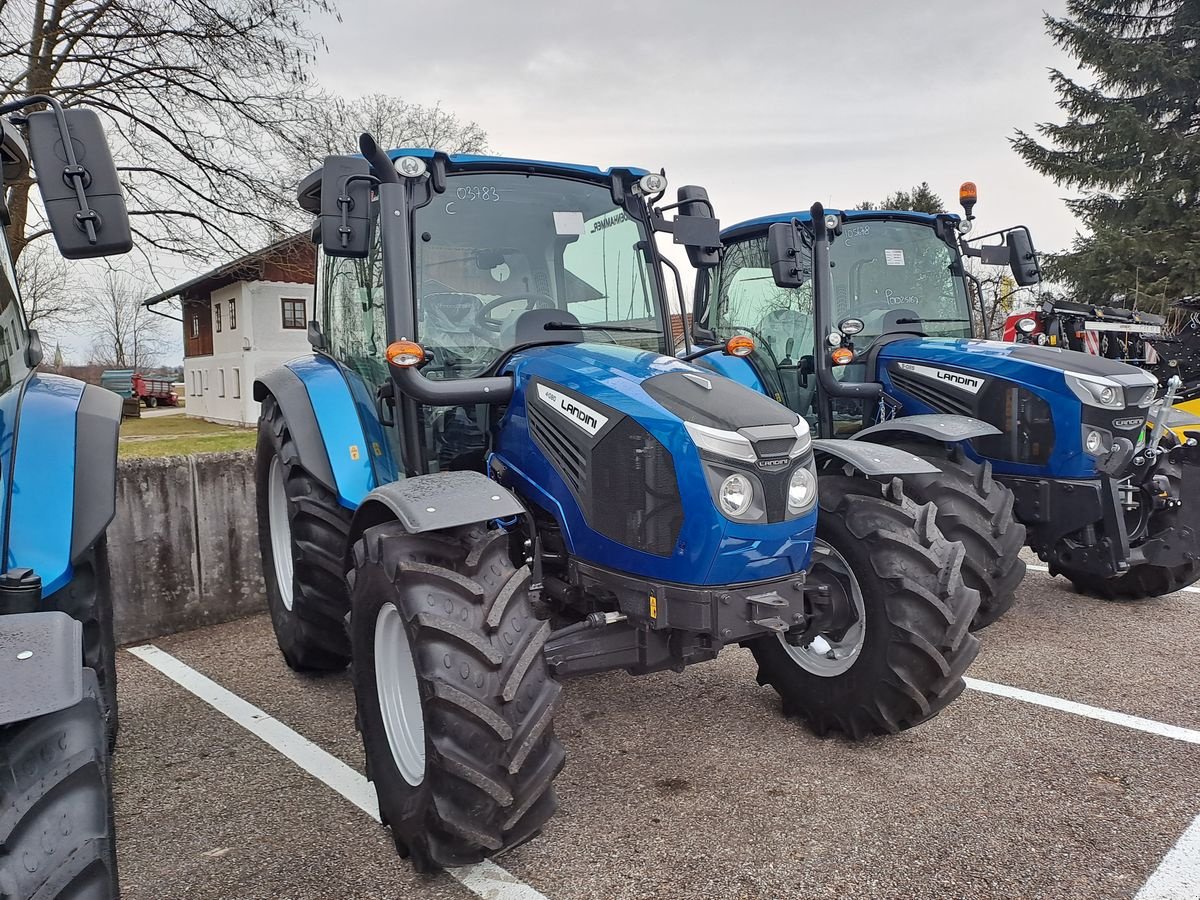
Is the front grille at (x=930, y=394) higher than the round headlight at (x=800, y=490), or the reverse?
the front grille at (x=930, y=394)

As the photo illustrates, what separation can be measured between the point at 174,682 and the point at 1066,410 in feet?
16.5

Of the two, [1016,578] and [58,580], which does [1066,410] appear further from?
[58,580]

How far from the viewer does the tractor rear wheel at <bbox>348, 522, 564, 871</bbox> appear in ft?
7.96

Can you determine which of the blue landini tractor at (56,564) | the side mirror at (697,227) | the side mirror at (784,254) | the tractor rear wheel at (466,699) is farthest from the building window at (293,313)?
the tractor rear wheel at (466,699)

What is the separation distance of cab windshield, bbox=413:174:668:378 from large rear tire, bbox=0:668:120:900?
6.41ft

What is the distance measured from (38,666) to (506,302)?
2.21m

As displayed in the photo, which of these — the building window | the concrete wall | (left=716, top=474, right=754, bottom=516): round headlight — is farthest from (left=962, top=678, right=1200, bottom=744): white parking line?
the building window

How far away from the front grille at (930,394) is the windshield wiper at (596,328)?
2211 mm

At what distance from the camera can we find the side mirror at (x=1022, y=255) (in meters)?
5.62

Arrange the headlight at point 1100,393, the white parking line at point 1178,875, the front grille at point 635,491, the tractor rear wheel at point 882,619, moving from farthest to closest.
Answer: the headlight at point 1100,393 < the tractor rear wheel at point 882,619 < the front grille at point 635,491 < the white parking line at point 1178,875

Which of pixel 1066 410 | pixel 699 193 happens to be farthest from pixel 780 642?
pixel 1066 410

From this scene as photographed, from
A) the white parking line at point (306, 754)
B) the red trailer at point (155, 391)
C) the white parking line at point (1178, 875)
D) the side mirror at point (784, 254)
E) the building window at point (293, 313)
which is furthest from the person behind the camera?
the red trailer at point (155, 391)

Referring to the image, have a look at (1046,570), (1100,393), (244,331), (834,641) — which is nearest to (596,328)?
(834,641)

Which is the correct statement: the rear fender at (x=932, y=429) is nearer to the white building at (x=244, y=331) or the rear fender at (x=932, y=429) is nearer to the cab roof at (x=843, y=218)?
the cab roof at (x=843, y=218)
